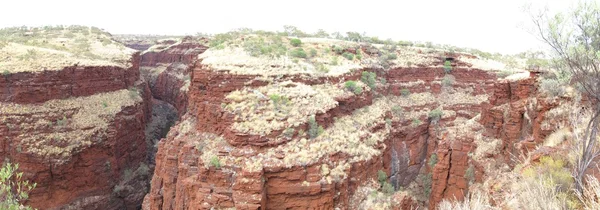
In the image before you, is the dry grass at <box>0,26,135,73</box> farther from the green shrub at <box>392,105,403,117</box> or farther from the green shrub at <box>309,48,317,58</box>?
the green shrub at <box>392,105,403,117</box>

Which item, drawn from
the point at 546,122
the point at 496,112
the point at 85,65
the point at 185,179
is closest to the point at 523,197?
the point at 546,122

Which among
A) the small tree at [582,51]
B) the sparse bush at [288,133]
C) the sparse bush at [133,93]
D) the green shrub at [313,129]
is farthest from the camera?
the sparse bush at [133,93]

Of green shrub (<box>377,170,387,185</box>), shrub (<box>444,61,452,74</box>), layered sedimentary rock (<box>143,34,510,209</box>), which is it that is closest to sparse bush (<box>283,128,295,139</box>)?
layered sedimentary rock (<box>143,34,510,209</box>)

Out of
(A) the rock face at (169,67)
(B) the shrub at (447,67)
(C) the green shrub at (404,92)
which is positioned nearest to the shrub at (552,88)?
(C) the green shrub at (404,92)

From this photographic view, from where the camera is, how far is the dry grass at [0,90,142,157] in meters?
27.1

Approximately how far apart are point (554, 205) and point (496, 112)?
15333mm

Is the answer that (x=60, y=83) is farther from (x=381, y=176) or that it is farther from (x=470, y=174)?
(x=470, y=174)

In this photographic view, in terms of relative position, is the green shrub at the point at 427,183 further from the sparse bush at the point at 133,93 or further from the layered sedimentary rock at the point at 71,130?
the sparse bush at the point at 133,93

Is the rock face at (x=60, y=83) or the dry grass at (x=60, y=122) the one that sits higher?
the rock face at (x=60, y=83)

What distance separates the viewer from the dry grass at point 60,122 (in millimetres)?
27109

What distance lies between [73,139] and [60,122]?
1.82 metres

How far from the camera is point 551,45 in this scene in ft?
31.3

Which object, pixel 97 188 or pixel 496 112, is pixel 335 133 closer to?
A: pixel 496 112

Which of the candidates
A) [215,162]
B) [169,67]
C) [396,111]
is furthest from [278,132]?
[169,67]
